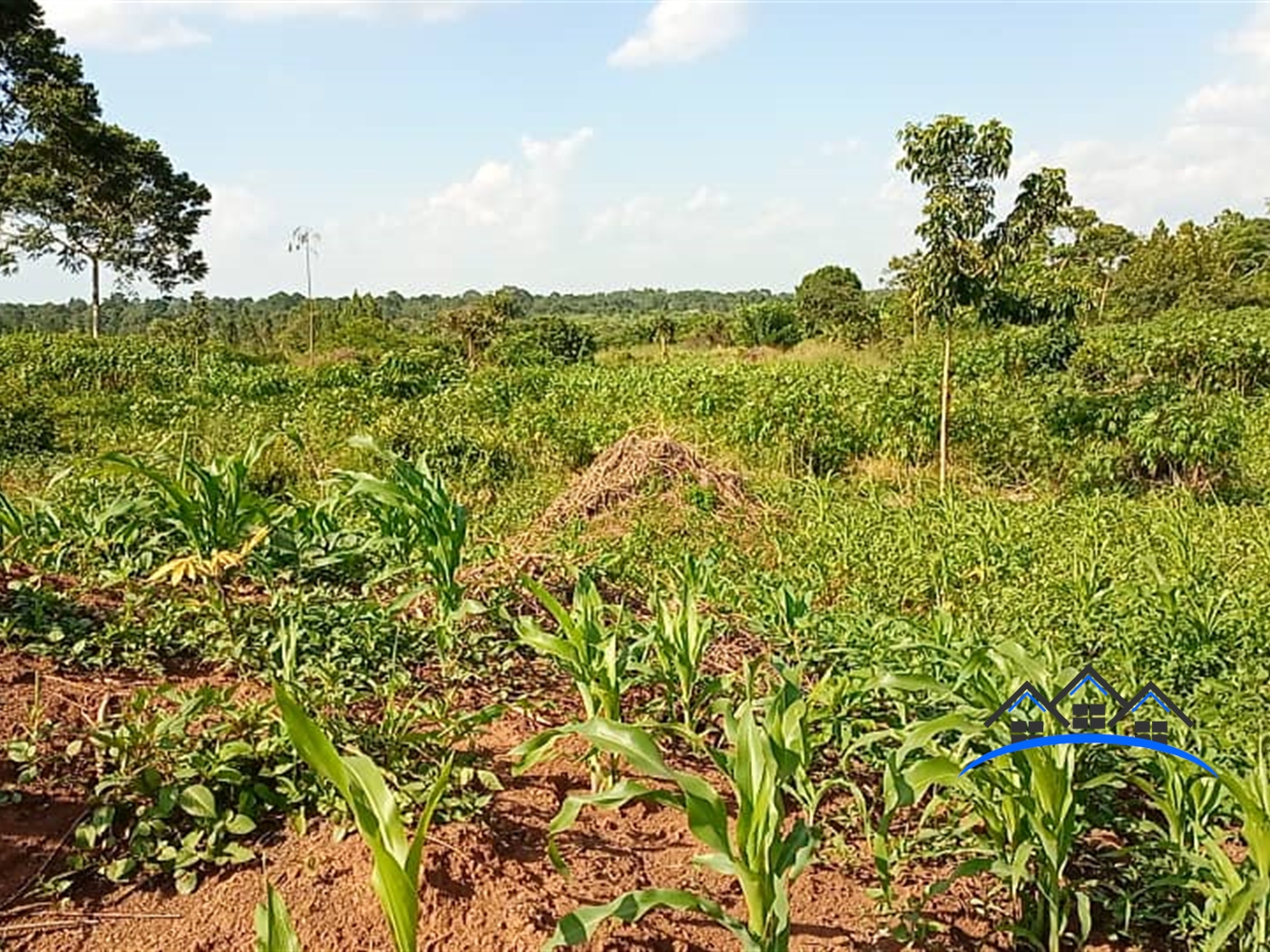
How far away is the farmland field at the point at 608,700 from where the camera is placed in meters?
1.93

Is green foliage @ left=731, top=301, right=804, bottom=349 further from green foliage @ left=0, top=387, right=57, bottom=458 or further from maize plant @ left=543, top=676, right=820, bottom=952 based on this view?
maize plant @ left=543, top=676, right=820, bottom=952

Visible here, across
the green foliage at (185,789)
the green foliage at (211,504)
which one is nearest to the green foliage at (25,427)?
the green foliage at (211,504)

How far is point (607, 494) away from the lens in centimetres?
674

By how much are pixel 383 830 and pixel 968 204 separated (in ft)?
22.2

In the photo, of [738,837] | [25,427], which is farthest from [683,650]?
[25,427]

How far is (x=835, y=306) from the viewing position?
29.9 meters

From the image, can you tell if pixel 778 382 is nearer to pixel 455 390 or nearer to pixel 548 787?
pixel 455 390

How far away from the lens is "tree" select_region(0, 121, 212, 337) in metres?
21.5

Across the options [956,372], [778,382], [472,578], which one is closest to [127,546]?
[472,578]

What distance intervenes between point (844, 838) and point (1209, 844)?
0.76 meters

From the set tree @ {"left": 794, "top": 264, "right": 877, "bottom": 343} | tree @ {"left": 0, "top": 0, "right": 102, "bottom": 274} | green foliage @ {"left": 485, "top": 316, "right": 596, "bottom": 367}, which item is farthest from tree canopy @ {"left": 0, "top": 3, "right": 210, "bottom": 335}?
tree @ {"left": 794, "top": 264, "right": 877, "bottom": 343}

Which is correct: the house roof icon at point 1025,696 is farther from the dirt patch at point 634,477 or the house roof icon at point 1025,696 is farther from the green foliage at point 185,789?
the dirt patch at point 634,477

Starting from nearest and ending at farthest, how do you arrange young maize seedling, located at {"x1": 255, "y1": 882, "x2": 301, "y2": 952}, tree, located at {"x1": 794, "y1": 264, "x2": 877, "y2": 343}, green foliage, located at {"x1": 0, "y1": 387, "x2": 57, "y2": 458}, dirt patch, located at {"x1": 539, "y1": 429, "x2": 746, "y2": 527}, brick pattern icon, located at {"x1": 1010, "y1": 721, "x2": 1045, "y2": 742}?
young maize seedling, located at {"x1": 255, "y1": 882, "x2": 301, "y2": 952}, brick pattern icon, located at {"x1": 1010, "y1": 721, "x2": 1045, "y2": 742}, dirt patch, located at {"x1": 539, "y1": 429, "x2": 746, "y2": 527}, green foliage, located at {"x1": 0, "y1": 387, "x2": 57, "y2": 458}, tree, located at {"x1": 794, "y1": 264, "x2": 877, "y2": 343}

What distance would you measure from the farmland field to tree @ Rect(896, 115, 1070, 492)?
1804 millimetres
